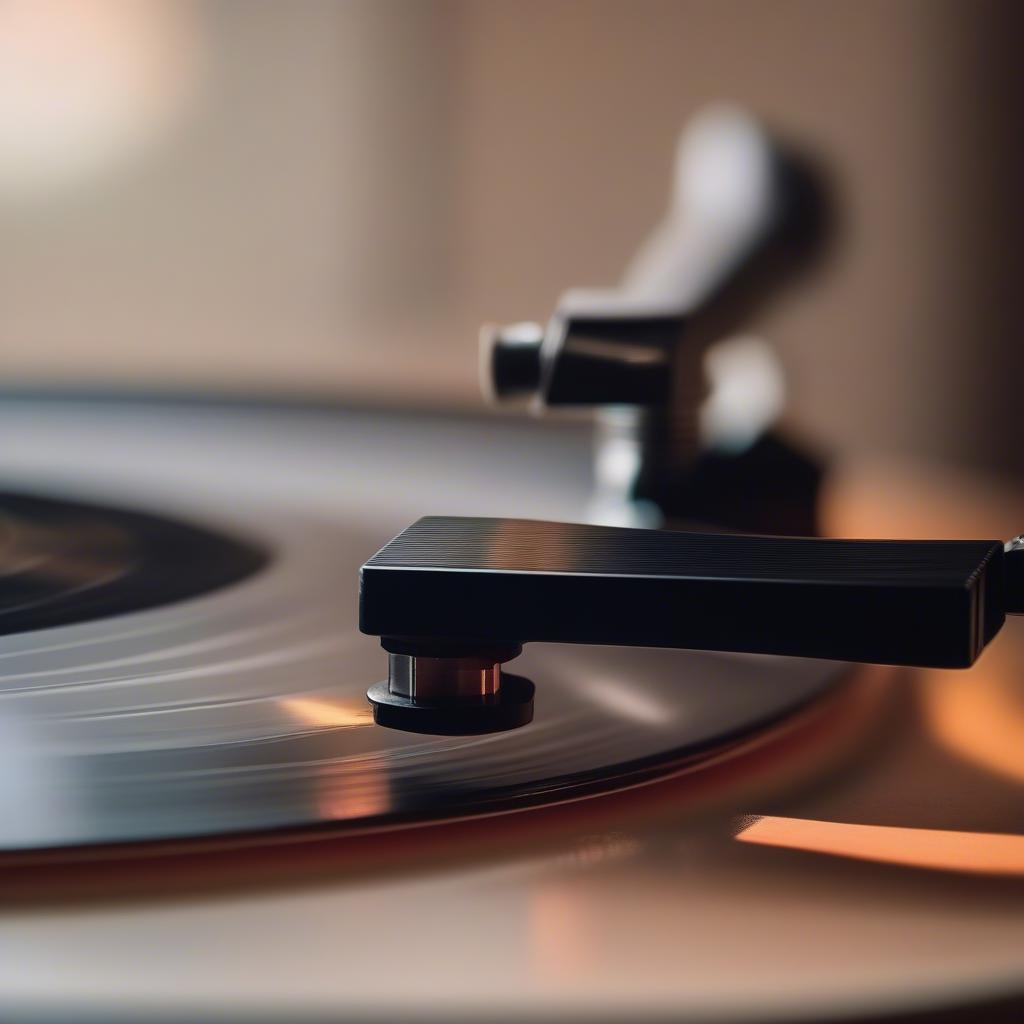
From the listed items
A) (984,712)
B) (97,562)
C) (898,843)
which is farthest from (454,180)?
(898,843)

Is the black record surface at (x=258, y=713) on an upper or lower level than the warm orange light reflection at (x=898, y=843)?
upper

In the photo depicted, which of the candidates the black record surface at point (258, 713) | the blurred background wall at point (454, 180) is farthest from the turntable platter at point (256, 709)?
the blurred background wall at point (454, 180)

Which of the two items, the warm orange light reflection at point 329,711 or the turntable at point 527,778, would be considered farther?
the warm orange light reflection at point 329,711

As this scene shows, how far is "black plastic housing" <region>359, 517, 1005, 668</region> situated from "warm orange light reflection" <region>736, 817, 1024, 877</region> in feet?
0.13

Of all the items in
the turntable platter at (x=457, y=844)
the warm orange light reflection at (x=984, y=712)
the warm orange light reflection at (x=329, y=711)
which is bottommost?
the warm orange light reflection at (x=984, y=712)

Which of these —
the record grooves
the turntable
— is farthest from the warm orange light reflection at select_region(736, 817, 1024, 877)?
the record grooves

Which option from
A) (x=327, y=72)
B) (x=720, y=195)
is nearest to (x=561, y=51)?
(x=327, y=72)

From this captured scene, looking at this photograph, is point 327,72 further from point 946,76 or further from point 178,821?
point 178,821

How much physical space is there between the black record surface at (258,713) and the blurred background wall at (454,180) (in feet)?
5.77

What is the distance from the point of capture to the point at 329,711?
0.35 meters

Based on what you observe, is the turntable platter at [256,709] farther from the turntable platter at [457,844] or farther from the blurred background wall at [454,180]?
the blurred background wall at [454,180]

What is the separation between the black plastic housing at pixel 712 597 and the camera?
0.28m

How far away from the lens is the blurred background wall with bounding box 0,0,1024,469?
2404 mm

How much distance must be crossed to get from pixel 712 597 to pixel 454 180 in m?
2.41
